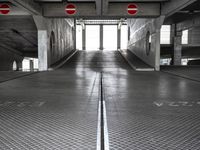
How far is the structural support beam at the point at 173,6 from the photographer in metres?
13.7

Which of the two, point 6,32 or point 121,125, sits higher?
point 6,32

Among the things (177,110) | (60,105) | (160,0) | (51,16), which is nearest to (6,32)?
(51,16)

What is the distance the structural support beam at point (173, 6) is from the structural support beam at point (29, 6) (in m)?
9.84

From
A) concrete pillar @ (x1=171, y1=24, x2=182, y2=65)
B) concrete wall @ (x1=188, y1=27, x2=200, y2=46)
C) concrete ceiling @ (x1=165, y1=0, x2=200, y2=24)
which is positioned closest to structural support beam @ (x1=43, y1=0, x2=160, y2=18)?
concrete ceiling @ (x1=165, y1=0, x2=200, y2=24)

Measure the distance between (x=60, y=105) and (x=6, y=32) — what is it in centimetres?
2285

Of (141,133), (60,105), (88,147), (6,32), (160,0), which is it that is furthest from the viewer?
(6,32)

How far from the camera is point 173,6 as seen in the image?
15555 mm

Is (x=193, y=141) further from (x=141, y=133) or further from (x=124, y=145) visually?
(x=124, y=145)

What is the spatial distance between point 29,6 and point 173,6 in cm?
999

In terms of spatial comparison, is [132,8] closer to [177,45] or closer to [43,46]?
[43,46]

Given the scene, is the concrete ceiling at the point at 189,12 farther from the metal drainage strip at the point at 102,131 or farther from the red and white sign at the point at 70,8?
the metal drainage strip at the point at 102,131

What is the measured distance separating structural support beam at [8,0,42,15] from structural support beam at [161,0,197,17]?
9.84 metres

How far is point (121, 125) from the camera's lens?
3.86 m

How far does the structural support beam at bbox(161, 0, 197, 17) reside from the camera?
1369 cm
